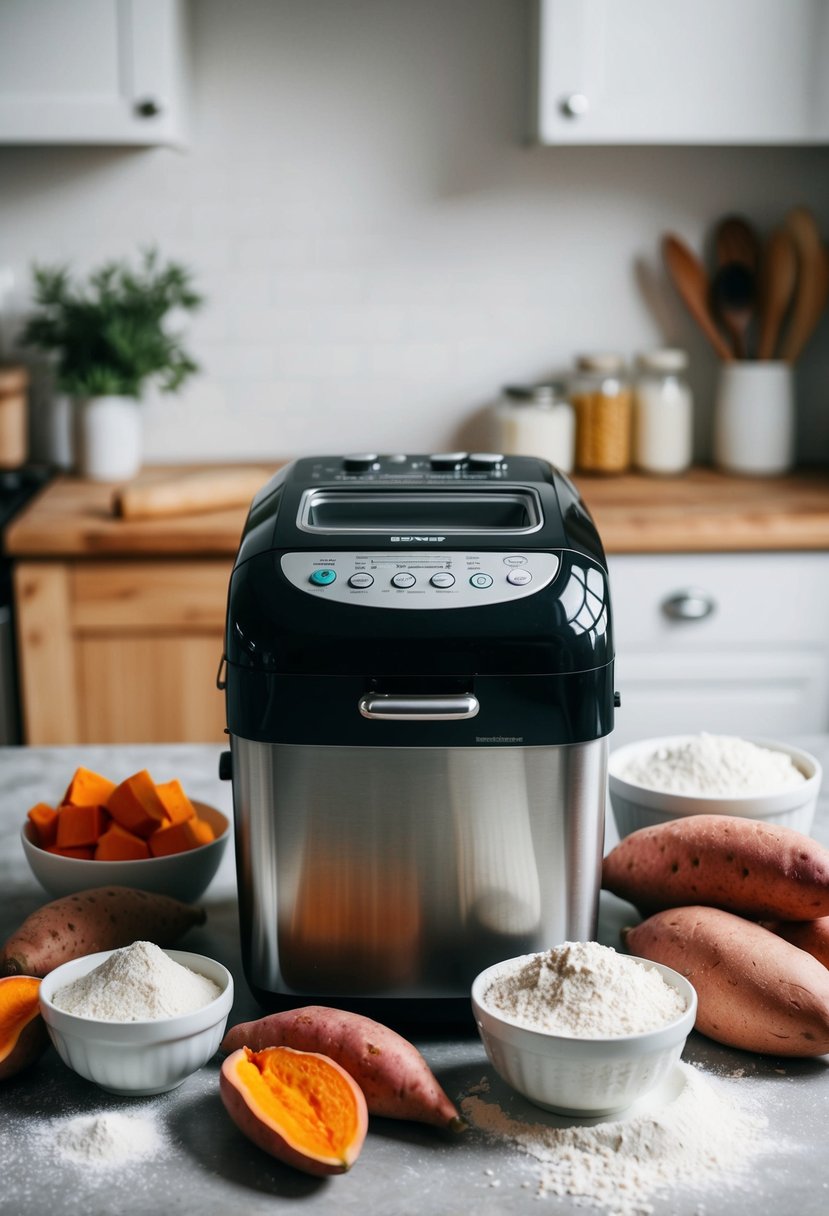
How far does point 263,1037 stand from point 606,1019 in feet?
0.70

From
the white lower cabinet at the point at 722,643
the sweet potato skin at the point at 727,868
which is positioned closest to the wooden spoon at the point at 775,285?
the white lower cabinet at the point at 722,643

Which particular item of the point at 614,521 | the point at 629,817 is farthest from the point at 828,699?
the point at 629,817

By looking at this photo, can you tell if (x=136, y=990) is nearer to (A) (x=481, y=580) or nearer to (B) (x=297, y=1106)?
(B) (x=297, y=1106)

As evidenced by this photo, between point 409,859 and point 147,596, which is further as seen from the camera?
point 147,596

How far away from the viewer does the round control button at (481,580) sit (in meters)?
0.87

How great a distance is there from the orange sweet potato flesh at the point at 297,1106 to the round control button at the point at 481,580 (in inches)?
12.5

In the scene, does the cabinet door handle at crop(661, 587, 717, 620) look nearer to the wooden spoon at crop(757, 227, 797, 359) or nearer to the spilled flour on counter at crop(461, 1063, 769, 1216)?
the wooden spoon at crop(757, 227, 797, 359)

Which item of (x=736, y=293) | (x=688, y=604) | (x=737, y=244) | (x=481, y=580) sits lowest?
(x=688, y=604)

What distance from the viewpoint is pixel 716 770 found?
3.38ft

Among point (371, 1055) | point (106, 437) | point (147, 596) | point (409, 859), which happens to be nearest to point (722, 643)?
point (147, 596)

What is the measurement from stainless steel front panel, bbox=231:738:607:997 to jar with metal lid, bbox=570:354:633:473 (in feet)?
6.19

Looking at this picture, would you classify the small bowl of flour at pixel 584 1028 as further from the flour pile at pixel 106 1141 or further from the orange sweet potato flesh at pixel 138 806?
the orange sweet potato flesh at pixel 138 806

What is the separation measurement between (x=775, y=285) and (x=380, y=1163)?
235 centimetres

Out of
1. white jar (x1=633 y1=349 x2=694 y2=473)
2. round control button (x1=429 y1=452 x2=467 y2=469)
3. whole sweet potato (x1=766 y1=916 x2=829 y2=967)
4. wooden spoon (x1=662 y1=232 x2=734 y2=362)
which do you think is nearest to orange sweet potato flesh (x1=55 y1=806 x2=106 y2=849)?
round control button (x1=429 y1=452 x2=467 y2=469)
